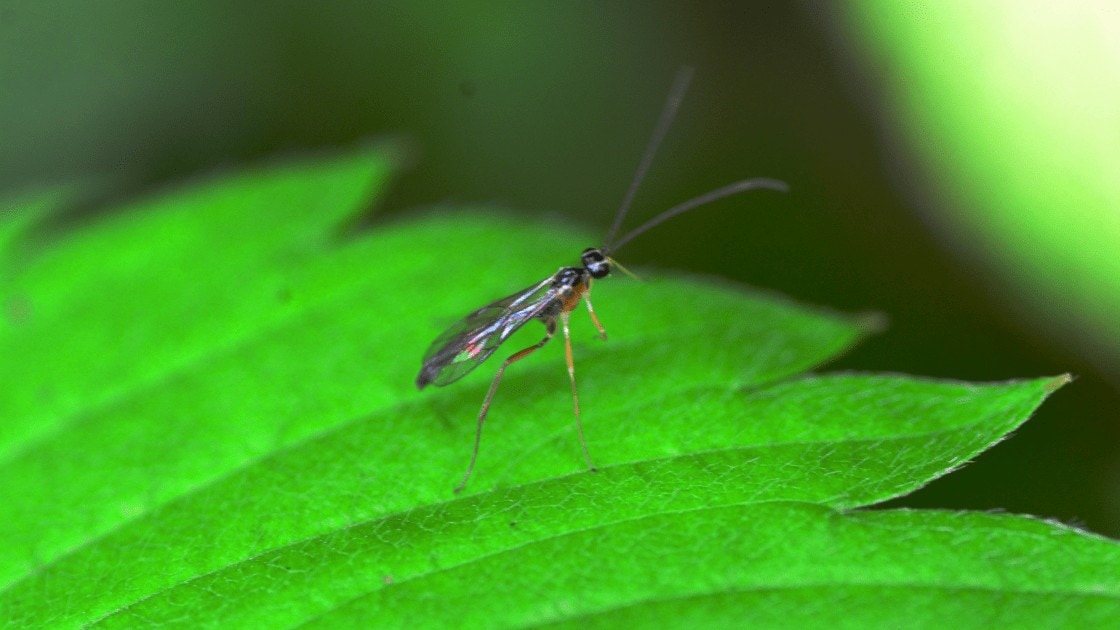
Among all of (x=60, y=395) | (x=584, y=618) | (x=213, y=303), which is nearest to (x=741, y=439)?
(x=584, y=618)

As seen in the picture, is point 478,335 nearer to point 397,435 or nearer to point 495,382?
point 495,382

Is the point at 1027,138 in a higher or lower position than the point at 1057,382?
higher

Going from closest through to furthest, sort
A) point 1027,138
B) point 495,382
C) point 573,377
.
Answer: point 573,377 → point 495,382 → point 1027,138

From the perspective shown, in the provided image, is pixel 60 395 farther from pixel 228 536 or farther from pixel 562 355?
pixel 562 355

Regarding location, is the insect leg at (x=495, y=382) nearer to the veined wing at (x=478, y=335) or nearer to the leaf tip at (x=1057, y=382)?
the veined wing at (x=478, y=335)

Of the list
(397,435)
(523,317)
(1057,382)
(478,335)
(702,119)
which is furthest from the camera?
(702,119)

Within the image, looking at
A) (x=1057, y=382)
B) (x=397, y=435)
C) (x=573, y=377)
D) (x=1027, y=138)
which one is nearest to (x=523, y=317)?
(x=573, y=377)

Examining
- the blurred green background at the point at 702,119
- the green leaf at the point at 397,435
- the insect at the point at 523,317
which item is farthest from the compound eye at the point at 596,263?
the blurred green background at the point at 702,119
